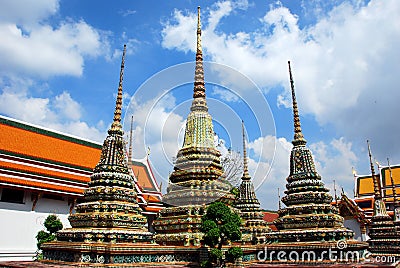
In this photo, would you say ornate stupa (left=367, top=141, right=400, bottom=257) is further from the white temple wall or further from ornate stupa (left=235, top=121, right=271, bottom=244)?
the white temple wall

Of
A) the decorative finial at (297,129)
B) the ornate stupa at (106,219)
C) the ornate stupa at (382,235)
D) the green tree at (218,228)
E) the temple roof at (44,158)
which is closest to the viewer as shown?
the ornate stupa at (106,219)

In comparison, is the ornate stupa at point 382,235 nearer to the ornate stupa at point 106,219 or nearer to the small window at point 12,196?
the ornate stupa at point 106,219

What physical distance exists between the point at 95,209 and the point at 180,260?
3297 millimetres

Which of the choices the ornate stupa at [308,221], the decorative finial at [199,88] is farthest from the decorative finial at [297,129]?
the decorative finial at [199,88]

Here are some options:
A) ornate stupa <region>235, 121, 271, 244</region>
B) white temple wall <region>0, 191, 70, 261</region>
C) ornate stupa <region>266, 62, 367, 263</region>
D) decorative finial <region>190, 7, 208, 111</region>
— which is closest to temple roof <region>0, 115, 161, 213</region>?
white temple wall <region>0, 191, 70, 261</region>

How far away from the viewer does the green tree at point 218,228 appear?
1010cm

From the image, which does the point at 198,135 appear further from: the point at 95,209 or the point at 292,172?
the point at 95,209

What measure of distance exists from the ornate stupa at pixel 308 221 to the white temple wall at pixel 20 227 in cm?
1245

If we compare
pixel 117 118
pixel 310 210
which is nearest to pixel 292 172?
pixel 310 210

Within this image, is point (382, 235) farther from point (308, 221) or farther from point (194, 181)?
point (194, 181)

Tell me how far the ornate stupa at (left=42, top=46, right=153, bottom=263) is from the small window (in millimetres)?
7845

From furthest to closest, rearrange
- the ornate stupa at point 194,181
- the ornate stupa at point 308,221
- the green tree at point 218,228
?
1. the ornate stupa at point 194,181
2. the ornate stupa at point 308,221
3. the green tree at point 218,228

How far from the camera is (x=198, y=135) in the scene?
1577 cm

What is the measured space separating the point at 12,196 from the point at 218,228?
41.5 ft
